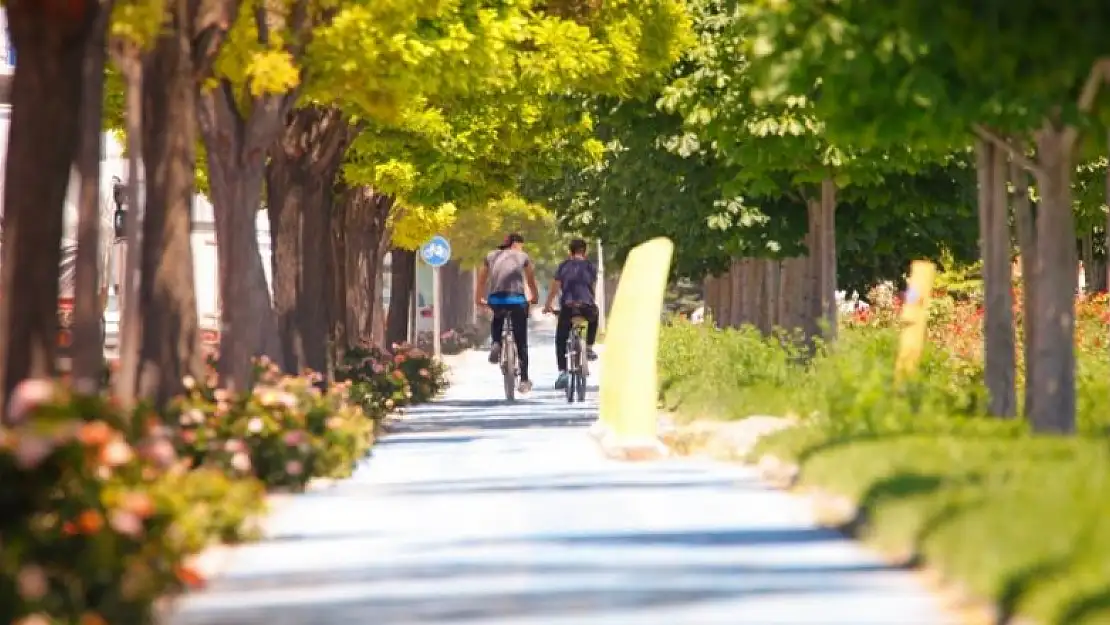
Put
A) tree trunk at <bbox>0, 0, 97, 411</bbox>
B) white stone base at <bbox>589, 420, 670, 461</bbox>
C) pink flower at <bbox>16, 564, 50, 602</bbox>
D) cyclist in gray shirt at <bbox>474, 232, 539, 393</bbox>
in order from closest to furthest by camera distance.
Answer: pink flower at <bbox>16, 564, 50, 602</bbox> → tree trunk at <bbox>0, 0, 97, 411</bbox> → white stone base at <bbox>589, 420, 670, 461</bbox> → cyclist in gray shirt at <bbox>474, 232, 539, 393</bbox>

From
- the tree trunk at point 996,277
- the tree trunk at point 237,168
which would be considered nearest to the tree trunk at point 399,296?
the tree trunk at point 237,168

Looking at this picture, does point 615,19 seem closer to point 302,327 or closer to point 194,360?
point 302,327

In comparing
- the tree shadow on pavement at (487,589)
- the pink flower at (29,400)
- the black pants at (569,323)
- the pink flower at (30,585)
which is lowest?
the tree shadow on pavement at (487,589)

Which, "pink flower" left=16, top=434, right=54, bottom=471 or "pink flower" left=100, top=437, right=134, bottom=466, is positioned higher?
"pink flower" left=16, top=434, right=54, bottom=471

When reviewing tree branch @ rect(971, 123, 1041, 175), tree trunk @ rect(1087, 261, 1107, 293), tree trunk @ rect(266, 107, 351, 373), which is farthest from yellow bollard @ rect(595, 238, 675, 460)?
tree trunk @ rect(1087, 261, 1107, 293)

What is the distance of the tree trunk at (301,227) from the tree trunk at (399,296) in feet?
54.2

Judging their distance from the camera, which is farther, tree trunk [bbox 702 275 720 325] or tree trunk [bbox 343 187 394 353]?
tree trunk [bbox 702 275 720 325]

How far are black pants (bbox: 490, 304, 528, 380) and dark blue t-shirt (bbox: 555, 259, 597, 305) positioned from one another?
2.85ft

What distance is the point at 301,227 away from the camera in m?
33.4

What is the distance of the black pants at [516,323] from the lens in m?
36.1

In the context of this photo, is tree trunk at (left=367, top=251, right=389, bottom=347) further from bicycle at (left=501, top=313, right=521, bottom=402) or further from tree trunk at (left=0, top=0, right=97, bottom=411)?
tree trunk at (left=0, top=0, right=97, bottom=411)

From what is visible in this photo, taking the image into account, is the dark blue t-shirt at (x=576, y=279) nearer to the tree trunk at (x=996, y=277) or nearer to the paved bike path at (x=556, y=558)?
the tree trunk at (x=996, y=277)

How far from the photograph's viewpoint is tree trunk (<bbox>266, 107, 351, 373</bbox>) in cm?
3228

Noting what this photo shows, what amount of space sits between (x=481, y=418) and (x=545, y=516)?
56.4ft
